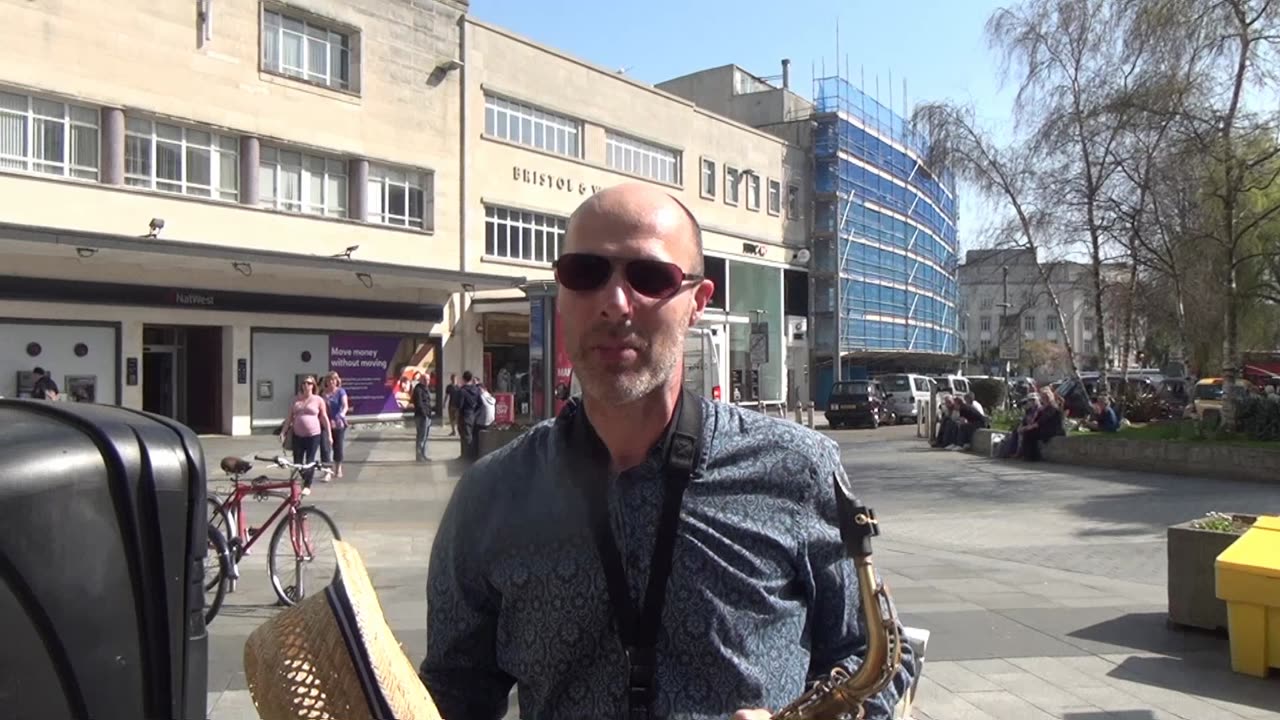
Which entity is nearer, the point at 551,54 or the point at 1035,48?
the point at 1035,48

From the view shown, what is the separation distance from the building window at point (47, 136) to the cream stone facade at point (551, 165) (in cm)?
1092

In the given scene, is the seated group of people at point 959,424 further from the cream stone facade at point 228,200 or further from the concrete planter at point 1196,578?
the concrete planter at point 1196,578

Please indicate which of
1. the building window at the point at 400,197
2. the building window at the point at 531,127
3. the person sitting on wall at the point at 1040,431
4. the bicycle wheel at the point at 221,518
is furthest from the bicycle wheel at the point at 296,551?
the building window at the point at 531,127

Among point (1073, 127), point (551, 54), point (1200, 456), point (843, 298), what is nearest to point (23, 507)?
→ point (1200, 456)

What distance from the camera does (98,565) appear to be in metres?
1.96

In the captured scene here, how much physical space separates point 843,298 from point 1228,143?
118 ft

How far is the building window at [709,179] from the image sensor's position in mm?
41281

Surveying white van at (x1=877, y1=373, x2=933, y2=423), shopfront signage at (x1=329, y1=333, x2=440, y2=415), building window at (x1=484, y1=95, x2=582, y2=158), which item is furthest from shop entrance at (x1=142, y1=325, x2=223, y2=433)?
white van at (x1=877, y1=373, x2=933, y2=423)

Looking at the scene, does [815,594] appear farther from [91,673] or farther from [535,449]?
[91,673]

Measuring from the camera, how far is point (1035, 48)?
20016mm

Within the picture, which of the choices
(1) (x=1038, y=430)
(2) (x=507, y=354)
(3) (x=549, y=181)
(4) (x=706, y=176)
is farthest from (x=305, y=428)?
(4) (x=706, y=176)

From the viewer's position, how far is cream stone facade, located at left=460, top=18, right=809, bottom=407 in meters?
30.1

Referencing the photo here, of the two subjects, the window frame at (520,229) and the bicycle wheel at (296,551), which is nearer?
the bicycle wheel at (296,551)

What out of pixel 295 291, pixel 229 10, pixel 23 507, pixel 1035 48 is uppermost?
pixel 229 10
